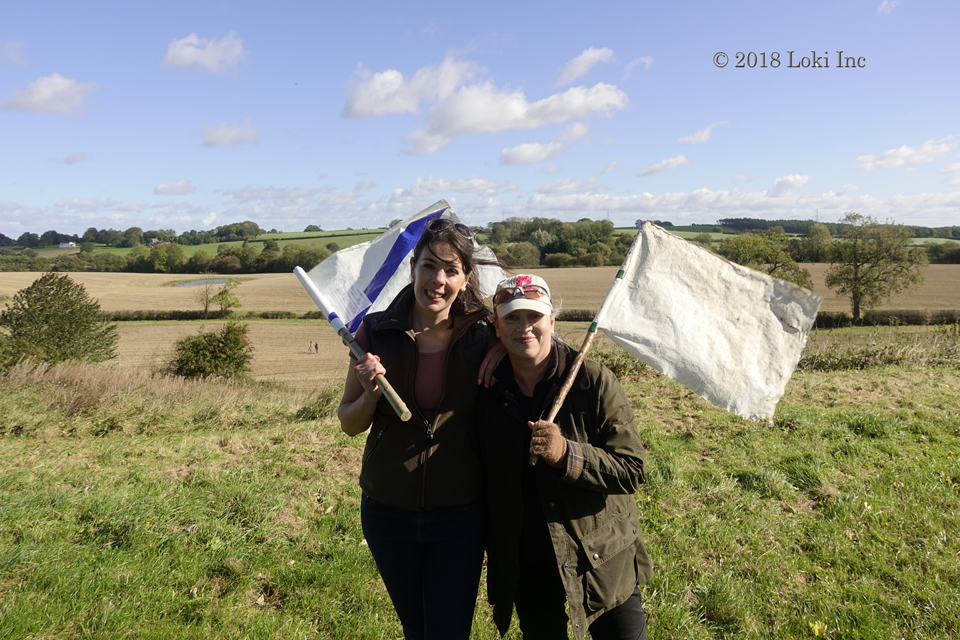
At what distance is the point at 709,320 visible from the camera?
2896 millimetres

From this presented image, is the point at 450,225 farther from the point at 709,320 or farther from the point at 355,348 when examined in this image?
the point at 709,320

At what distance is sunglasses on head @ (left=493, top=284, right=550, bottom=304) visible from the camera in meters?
2.39

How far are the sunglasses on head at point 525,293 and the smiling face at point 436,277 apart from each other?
0.28 m

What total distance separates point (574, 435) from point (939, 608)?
3.27 meters

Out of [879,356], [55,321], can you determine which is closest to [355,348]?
[879,356]

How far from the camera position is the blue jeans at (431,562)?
2.34 meters

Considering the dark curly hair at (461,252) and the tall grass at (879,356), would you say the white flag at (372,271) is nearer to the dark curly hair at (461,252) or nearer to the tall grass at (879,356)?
the dark curly hair at (461,252)

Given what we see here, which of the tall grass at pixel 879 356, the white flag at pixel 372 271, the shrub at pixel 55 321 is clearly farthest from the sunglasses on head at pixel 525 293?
the shrub at pixel 55 321

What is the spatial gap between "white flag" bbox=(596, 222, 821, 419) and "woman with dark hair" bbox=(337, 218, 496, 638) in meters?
0.89

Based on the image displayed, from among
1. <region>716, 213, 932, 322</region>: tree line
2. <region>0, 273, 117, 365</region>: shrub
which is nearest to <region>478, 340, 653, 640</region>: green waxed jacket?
<region>0, 273, 117, 365</region>: shrub

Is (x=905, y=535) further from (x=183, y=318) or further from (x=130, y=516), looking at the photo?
(x=183, y=318)

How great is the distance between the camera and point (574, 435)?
2.34 meters

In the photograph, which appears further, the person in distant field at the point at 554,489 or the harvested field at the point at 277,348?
the harvested field at the point at 277,348

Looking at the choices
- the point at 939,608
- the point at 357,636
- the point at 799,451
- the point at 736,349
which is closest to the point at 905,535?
the point at 939,608
